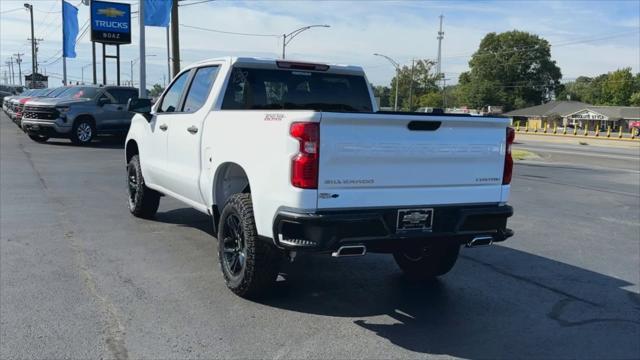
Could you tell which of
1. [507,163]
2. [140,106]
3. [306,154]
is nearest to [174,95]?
[140,106]

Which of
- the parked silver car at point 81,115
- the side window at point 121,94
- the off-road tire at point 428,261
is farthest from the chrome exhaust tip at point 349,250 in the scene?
the side window at point 121,94

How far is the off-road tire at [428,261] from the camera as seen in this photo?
558cm

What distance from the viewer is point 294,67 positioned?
6125mm

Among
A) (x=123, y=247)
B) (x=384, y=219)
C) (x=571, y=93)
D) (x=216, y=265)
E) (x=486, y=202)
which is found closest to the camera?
(x=384, y=219)

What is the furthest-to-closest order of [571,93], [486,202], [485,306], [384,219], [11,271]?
[571,93]
[11,271]
[485,306]
[486,202]
[384,219]

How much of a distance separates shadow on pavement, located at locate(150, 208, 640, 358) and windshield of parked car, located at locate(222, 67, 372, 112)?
166cm

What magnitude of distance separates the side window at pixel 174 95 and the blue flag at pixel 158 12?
15682 millimetres

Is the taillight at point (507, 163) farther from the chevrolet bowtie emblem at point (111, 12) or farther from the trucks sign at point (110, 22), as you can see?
the chevrolet bowtie emblem at point (111, 12)

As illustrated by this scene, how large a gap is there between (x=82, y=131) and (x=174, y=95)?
13.3 meters

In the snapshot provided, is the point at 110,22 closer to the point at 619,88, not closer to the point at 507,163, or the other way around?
the point at 507,163

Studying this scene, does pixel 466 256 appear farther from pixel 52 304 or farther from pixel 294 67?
pixel 52 304

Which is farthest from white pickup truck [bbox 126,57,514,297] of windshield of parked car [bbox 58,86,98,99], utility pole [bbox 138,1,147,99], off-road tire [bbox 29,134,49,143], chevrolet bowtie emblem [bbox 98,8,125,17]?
chevrolet bowtie emblem [bbox 98,8,125,17]

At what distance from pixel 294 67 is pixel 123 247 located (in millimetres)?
2717

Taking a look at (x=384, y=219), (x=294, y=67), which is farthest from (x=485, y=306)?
(x=294, y=67)
